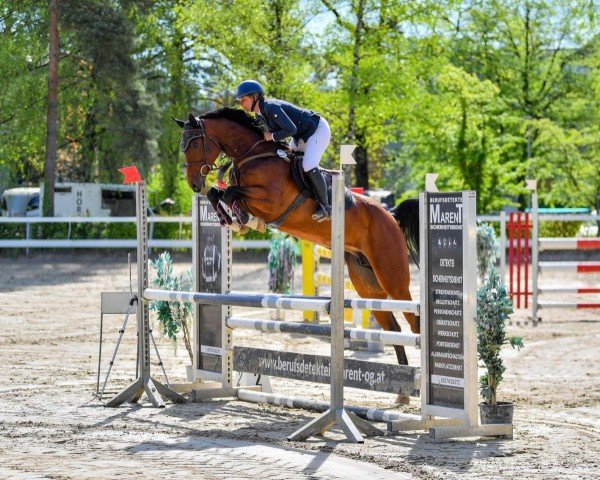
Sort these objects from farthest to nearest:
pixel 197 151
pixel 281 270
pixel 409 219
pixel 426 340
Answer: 1. pixel 281 270
2. pixel 409 219
3. pixel 197 151
4. pixel 426 340

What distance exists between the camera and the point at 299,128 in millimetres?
8633

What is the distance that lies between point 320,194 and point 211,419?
193 centimetres

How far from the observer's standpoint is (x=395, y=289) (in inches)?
357

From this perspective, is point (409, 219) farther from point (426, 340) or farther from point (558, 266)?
point (558, 266)

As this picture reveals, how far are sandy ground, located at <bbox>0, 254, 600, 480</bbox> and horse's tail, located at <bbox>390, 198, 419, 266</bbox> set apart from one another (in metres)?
1.28

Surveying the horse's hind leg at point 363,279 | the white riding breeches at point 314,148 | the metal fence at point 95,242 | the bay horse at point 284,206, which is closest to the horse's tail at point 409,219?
the bay horse at point 284,206

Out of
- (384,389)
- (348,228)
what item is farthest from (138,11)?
(384,389)

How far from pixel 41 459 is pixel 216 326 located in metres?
2.86

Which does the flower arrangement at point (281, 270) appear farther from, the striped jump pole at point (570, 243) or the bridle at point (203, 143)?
the bridle at point (203, 143)

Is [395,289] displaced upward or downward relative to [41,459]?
→ upward

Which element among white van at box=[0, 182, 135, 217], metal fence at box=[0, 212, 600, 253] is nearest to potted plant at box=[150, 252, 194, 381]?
metal fence at box=[0, 212, 600, 253]

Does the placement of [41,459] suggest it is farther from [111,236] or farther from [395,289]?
[111,236]

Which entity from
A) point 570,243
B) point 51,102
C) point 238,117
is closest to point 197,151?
point 238,117

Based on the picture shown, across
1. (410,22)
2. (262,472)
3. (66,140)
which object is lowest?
(262,472)
